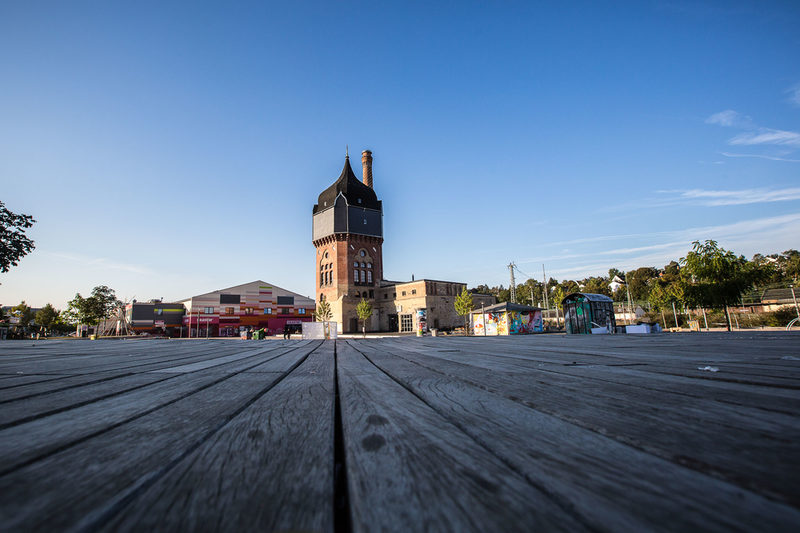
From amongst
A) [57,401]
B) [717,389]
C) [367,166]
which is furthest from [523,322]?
[367,166]

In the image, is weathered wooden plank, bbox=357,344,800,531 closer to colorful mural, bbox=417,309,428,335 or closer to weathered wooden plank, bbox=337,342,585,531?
weathered wooden plank, bbox=337,342,585,531

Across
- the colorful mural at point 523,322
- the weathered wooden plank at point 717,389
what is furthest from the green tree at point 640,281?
the weathered wooden plank at point 717,389

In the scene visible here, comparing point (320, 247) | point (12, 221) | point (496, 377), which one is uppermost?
point (320, 247)

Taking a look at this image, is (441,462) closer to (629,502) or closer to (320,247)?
(629,502)

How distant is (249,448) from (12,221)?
16969 mm

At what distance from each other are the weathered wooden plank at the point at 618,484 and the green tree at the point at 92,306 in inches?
2087

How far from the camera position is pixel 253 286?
161 feet

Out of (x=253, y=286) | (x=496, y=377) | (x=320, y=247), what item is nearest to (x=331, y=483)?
(x=496, y=377)

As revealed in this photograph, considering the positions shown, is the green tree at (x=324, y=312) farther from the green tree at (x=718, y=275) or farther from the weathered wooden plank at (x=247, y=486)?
the weathered wooden plank at (x=247, y=486)

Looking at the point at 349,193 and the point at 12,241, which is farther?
the point at 349,193

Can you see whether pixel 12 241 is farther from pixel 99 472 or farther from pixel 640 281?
pixel 640 281

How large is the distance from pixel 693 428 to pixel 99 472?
4.17 feet

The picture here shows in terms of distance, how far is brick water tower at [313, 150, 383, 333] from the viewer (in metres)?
Result: 41.8

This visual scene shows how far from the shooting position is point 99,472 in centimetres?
64
